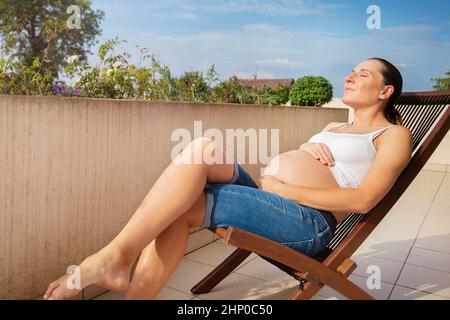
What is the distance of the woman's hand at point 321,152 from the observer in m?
1.98

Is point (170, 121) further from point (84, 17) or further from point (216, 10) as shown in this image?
point (216, 10)

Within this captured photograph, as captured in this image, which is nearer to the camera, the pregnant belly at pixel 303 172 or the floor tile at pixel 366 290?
the pregnant belly at pixel 303 172

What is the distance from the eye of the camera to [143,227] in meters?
1.38

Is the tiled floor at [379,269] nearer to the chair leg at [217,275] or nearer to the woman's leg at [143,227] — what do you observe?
the chair leg at [217,275]

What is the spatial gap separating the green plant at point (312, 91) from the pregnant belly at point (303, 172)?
7.26 metres

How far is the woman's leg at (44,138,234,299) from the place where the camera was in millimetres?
1318

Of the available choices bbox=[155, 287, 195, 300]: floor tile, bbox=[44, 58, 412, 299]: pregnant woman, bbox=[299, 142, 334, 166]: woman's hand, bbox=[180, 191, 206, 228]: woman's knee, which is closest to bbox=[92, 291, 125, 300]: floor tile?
bbox=[155, 287, 195, 300]: floor tile

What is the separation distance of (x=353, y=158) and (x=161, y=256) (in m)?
1.09

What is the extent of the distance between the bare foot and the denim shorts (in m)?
0.38

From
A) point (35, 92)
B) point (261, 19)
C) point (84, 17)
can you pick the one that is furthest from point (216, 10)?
point (35, 92)

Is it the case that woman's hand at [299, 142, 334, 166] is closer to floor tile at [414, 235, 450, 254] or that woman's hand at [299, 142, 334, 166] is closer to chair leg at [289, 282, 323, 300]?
chair leg at [289, 282, 323, 300]

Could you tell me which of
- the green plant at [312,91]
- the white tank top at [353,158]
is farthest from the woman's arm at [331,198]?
the green plant at [312,91]

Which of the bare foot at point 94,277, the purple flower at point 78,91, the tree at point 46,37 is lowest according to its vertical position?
the bare foot at point 94,277

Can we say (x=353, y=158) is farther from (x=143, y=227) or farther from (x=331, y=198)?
(x=143, y=227)
